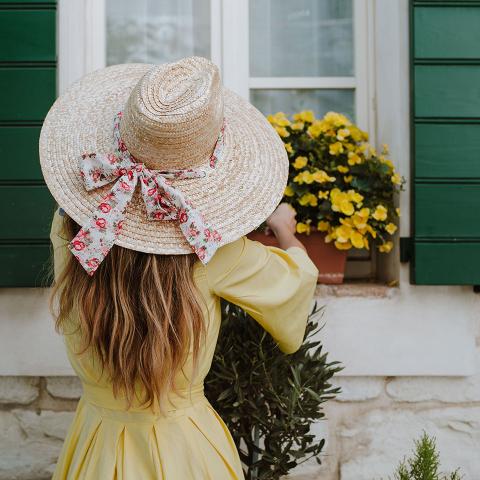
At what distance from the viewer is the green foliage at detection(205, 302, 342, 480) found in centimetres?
198

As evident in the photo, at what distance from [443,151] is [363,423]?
1.13 metres

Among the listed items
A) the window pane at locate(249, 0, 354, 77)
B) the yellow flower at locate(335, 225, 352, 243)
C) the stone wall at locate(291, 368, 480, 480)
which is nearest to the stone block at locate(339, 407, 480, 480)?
the stone wall at locate(291, 368, 480, 480)

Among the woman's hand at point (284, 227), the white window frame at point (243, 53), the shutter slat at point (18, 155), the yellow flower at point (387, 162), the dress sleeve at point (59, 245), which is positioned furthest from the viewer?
the white window frame at point (243, 53)

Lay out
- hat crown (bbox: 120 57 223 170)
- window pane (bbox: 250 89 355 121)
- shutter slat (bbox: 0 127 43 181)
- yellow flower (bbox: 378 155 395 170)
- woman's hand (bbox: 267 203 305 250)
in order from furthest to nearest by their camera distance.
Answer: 1. window pane (bbox: 250 89 355 121)
2. yellow flower (bbox: 378 155 395 170)
3. shutter slat (bbox: 0 127 43 181)
4. woman's hand (bbox: 267 203 305 250)
5. hat crown (bbox: 120 57 223 170)

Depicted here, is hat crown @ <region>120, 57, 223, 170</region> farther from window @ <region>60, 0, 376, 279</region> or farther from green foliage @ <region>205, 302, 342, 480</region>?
window @ <region>60, 0, 376, 279</region>

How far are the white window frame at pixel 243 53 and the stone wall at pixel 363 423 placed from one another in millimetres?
1084

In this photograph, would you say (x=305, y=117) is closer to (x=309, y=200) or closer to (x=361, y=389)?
(x=309, y=200)

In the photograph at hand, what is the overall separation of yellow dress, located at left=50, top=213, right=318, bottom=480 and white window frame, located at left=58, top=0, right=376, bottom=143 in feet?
4.21

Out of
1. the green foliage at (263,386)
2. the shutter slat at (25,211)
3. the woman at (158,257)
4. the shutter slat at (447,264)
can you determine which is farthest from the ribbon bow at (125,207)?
the shutter slat at (447,264)

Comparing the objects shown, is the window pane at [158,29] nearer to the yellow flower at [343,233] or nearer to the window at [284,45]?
the window at [284,45]

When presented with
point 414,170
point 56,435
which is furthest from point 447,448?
point 56,435

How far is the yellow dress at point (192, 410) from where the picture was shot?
5.10 ft

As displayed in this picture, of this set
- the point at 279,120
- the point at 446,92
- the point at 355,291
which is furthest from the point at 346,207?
the point at 446,92

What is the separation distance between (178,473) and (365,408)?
1193mm
